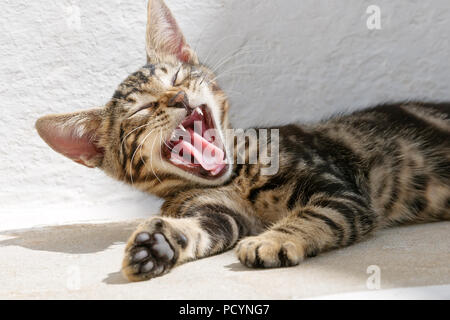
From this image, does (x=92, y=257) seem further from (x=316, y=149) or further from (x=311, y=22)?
(x=311, y=22)

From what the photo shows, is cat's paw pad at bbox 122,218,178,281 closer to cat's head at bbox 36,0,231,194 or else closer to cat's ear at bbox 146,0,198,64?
A: cat's head at bbox 36,0,231,194

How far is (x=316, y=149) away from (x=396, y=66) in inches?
44.1

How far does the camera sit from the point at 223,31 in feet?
9.78

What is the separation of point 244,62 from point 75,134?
3.87 ft

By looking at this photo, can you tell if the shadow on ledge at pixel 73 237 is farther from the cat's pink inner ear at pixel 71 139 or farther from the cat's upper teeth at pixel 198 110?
the cat's upper teeth at pixel 198 110

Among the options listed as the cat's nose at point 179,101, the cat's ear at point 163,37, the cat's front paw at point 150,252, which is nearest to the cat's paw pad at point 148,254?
the cat's front paw at point 150,252

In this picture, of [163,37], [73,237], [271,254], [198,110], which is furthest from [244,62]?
[271,254]

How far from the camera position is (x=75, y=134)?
2074mm

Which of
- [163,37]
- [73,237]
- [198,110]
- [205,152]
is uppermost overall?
[163,37]

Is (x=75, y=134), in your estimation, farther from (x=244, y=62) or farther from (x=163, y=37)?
(x=244, y=62)

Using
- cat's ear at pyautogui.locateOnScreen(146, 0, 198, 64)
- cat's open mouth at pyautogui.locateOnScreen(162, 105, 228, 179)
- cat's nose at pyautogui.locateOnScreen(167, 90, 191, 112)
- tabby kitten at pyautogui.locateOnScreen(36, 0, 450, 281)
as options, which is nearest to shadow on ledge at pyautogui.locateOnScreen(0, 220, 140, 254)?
tabby kitten at pyautogui.locateOnScreen(36, 0, 450, 281)

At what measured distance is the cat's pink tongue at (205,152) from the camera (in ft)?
6.46

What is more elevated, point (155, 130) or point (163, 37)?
point (163, 37)
